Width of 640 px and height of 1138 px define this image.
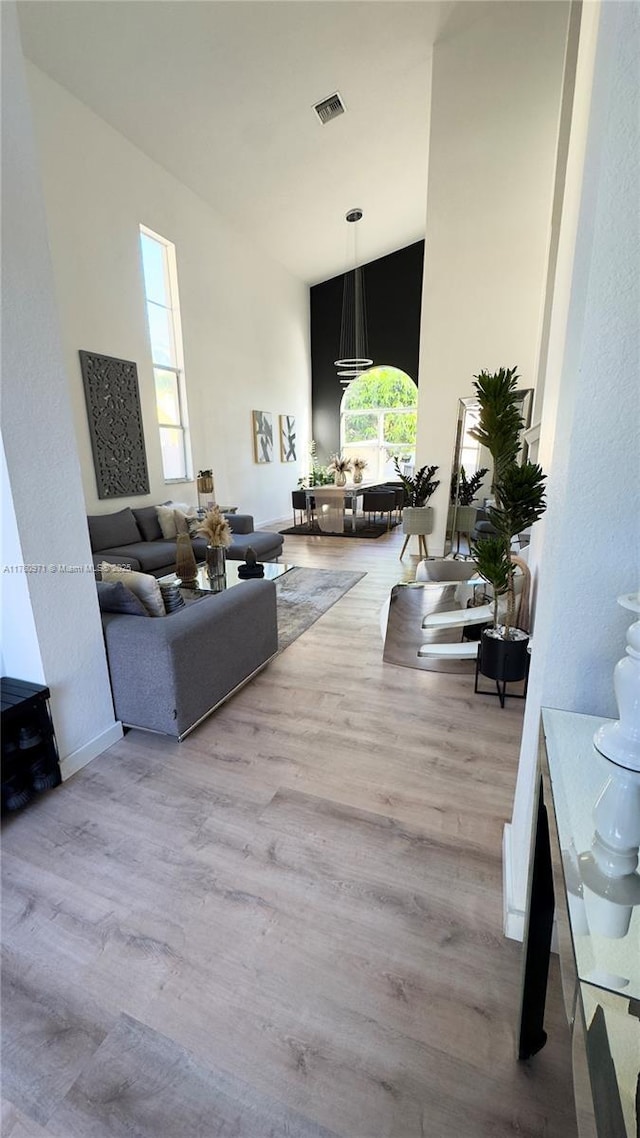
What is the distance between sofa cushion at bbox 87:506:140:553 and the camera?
440 cm

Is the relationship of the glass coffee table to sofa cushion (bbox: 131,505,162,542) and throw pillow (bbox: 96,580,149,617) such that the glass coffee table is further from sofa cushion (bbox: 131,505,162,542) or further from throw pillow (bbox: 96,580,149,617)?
sofa cushion (bbox: 131,505,162,542)

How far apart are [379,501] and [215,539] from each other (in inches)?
204

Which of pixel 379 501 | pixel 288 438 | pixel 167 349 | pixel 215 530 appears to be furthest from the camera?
pixel 288 438

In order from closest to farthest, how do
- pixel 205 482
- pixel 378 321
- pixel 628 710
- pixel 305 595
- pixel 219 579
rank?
pixel 628 710 < pixel 219 579 < pixel 305 595 < pixel 205 482 < pixel 378 321

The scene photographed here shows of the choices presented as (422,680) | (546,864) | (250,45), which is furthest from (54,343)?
(250,45)

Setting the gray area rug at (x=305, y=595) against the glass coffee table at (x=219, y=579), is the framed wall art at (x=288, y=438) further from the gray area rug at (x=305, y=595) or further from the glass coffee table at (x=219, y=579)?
the glass coffee table at (x=219, y=579)

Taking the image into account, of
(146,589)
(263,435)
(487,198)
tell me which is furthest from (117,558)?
(487,198)

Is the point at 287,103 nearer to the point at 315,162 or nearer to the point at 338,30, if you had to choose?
the point at 338,30

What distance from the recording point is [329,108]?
467cm

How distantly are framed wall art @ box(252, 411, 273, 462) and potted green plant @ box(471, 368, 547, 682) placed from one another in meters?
6.10

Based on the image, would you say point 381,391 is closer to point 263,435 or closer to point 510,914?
point 263,435

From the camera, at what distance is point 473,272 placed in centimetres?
509

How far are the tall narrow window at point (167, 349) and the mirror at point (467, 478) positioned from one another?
3.61 meters

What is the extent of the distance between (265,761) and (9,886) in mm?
960
